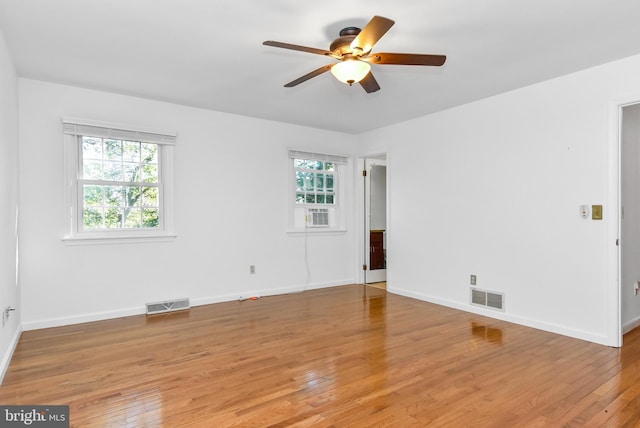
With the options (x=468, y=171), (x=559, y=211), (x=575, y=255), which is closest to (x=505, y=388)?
(x=575, y=255)

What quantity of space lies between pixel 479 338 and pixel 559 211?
1.44m

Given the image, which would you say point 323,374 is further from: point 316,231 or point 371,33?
point 316,231

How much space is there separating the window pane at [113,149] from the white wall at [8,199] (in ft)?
2.62

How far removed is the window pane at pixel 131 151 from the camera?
13.8ft

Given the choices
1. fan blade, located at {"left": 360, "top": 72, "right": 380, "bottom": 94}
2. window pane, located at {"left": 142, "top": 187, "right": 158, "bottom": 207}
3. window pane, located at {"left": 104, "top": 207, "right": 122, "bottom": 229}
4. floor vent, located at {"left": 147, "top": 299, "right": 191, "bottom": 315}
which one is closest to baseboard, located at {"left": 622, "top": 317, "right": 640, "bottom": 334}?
fan blade, located at {"left": 360, "top": 72, "right": 380, "bottom": 94}

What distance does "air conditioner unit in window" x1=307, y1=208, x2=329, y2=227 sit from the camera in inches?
220

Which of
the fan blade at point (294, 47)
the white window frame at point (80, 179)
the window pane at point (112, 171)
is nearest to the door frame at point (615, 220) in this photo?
the fan blade at point (294, 47)

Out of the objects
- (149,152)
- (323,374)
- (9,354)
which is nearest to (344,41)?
(323,374)

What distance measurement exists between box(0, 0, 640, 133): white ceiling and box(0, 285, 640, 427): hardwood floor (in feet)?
7.97

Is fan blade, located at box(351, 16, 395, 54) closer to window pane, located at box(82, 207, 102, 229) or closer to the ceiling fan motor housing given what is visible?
the ceiling fan motor housing

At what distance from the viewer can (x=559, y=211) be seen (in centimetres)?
357

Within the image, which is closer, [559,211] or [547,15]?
[547,15]

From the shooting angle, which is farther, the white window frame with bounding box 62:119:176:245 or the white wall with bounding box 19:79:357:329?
the white window frame with bounding box 62:119:176:245

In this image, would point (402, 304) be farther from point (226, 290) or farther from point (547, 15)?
point (547, 15)
